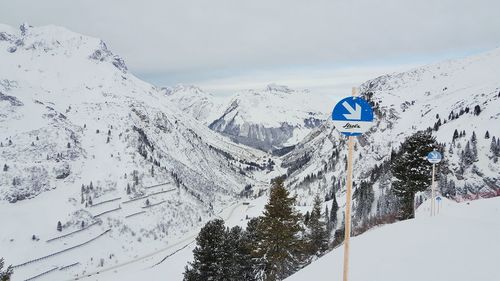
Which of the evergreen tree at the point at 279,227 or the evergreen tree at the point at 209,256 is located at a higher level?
the evergreen tree at the point at 279,227

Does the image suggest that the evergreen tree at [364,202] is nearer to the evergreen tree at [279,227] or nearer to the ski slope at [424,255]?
the evergreen tree at [279,227]

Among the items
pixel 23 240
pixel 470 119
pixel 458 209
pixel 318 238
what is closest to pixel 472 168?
pixel 470 119

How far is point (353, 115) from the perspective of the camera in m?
9.56

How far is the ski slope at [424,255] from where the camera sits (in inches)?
494

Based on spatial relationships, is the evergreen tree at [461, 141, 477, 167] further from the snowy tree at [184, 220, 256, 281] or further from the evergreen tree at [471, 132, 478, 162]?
the snowy tree at [184, 220, 256, 281]

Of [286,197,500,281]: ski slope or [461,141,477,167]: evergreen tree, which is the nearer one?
[286,197,500,281]: ski slope

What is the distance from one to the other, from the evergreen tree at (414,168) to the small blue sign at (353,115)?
90.4 ft

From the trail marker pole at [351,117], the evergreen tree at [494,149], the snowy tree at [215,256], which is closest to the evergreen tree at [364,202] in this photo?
the evergreen tree at [494,149]

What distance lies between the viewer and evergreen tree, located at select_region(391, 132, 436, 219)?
3419cm

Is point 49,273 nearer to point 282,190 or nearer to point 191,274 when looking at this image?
point 191,274

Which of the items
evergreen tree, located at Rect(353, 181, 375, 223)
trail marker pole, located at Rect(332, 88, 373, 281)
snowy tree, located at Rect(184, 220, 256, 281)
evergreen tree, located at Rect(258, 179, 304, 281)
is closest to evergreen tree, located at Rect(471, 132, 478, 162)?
evergreen tree, located at Rect(353, 181, 375, 223)

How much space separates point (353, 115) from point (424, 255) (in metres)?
8.42

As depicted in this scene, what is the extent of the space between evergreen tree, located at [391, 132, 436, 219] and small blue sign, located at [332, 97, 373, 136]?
90.4ft

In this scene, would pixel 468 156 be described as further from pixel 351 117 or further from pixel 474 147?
pixel 351 117
